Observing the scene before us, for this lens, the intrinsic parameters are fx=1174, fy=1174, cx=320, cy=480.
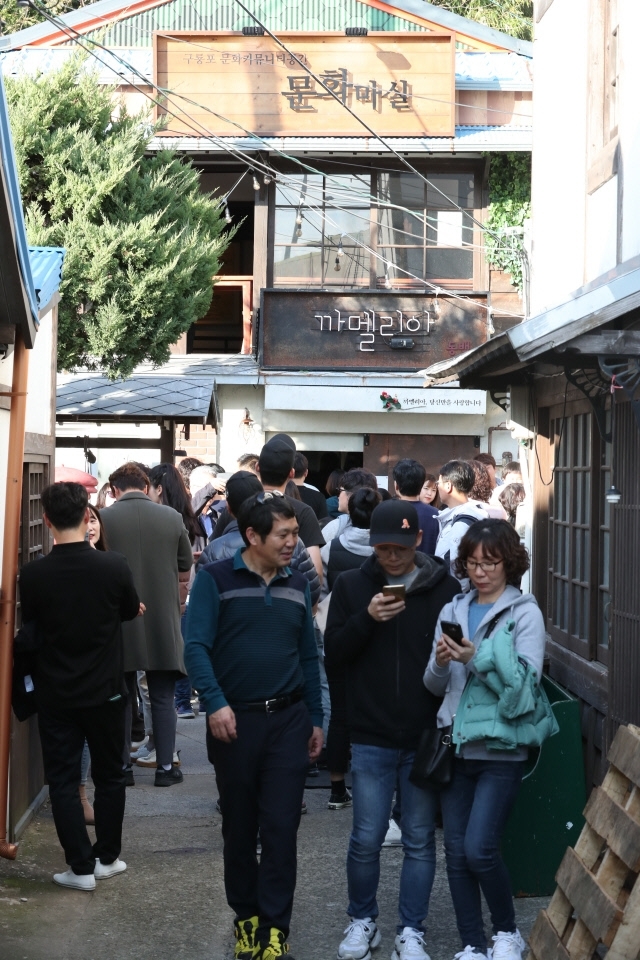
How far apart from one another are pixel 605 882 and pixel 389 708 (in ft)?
3.93

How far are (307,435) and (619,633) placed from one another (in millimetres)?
14136

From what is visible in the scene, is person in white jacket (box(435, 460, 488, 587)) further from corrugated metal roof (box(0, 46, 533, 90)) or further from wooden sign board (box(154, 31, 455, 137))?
corrugated metal roof (box(0, 46, 533, 90))

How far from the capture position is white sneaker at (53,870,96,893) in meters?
5.66

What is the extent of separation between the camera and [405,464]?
24.2 ft

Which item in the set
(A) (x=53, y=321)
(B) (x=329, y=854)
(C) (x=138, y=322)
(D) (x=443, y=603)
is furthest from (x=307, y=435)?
(D) (x=443, y=603)

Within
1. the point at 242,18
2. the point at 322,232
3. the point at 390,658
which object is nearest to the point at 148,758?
the point at 390,658

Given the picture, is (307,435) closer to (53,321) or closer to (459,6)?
(53,321)

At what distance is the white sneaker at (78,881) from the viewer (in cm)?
566

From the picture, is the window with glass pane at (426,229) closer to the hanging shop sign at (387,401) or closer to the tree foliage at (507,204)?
the tree foliage at (507,204)

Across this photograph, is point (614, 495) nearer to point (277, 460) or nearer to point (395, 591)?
point (395, 591)

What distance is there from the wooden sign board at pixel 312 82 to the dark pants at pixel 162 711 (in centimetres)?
1276

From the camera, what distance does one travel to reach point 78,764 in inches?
225

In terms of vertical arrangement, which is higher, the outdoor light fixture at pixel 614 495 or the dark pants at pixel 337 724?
the outdoor light fixture at pixel 614 495

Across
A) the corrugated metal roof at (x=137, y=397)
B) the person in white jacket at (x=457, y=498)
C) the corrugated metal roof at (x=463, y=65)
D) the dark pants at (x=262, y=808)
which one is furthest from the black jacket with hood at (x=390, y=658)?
the corrugated metal roof at (x=463, y=65)
